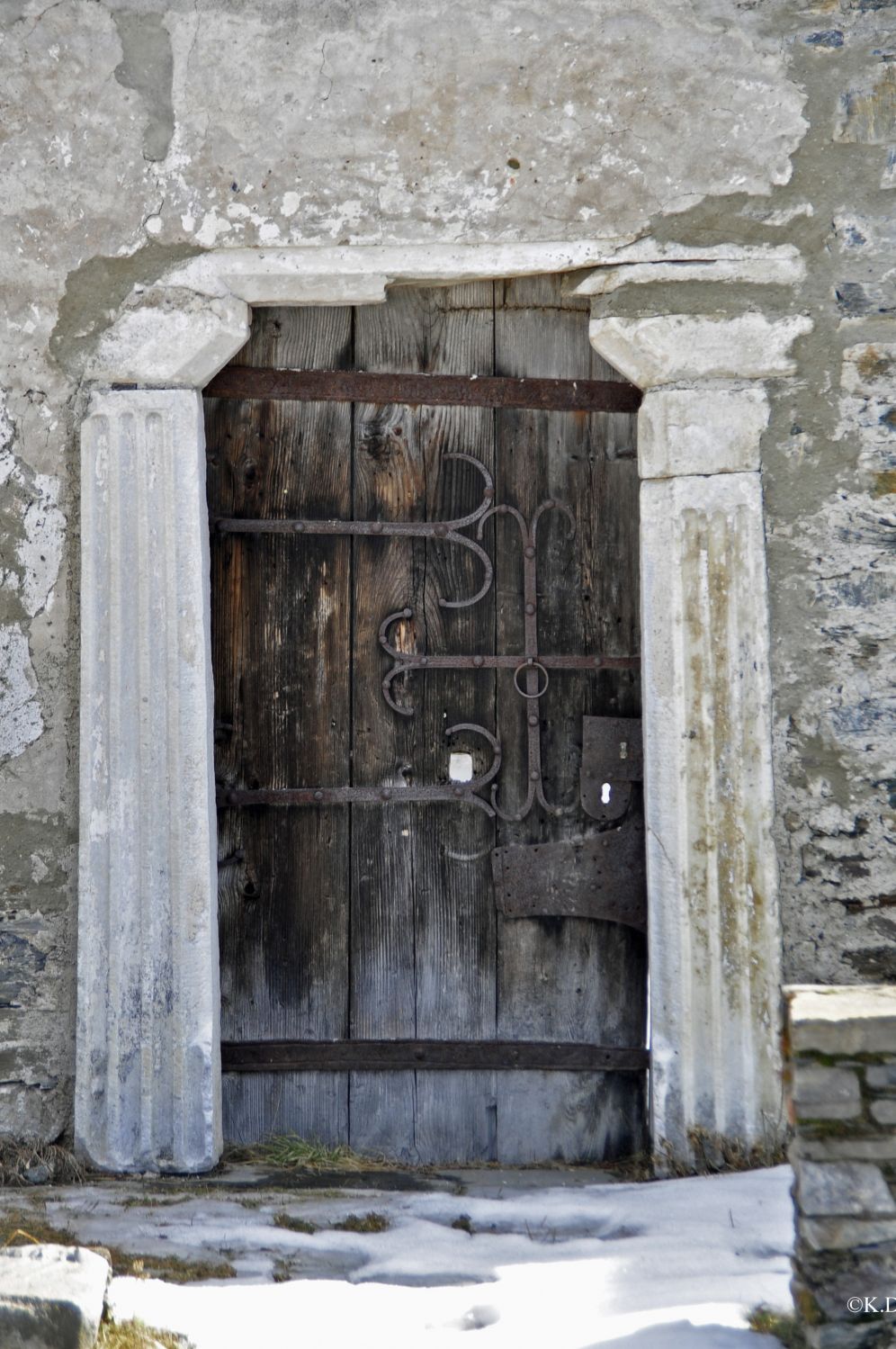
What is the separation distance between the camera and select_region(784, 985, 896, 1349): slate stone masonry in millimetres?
1690

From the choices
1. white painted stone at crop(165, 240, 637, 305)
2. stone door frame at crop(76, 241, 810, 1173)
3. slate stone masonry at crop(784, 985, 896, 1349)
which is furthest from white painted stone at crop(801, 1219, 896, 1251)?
white painted stone at crop(165, 240, 637, 305)

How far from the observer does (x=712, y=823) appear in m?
2.70

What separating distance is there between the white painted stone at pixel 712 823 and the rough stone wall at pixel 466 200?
0.08m

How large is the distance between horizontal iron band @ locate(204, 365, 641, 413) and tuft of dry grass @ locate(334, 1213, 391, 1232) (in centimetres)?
180

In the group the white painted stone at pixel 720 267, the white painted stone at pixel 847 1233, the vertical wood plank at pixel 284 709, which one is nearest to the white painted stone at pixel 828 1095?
the white painted stone at pixel 847 1233

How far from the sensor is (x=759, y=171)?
2717 millimetres

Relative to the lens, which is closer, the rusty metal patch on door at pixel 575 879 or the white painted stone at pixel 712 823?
the white painted stone at pixel 712 823

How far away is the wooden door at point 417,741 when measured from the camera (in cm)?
→ 294

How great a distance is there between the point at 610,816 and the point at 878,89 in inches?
68.2

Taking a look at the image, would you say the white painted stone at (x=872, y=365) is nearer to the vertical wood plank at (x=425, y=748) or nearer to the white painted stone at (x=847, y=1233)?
the vertical wood plank at (x=425, y=748)

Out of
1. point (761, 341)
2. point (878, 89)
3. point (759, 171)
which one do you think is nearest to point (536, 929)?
point (761, 341)

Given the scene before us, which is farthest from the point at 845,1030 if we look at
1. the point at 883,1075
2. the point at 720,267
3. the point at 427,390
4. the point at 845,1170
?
the point at 427,390

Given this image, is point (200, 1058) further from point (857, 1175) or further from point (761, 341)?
point (761, 341)

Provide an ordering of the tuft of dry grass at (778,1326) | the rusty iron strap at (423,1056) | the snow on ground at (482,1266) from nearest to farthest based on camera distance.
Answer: the tuft of dry grass at (778,1326), the snow on ground at (482,1266), the rusty iron strap at (423,1056)
